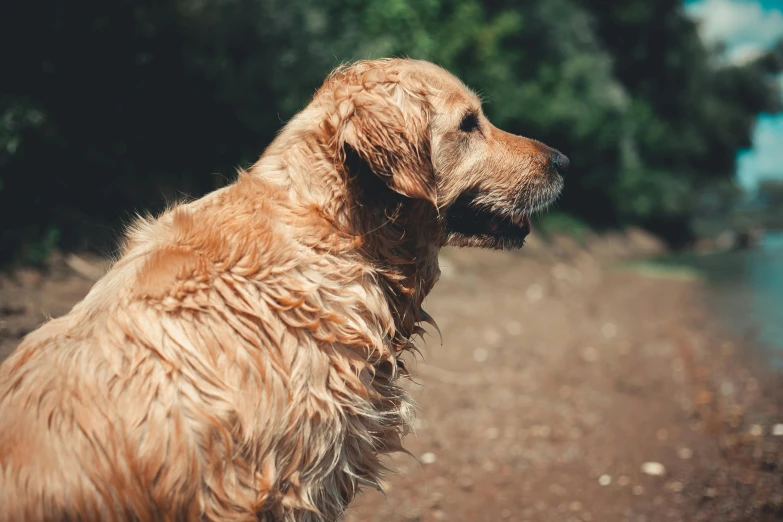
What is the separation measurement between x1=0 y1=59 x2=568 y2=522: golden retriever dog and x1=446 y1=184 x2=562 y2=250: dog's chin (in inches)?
0.7

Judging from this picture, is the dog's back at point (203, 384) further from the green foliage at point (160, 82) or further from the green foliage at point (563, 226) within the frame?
the green foliage at point (563, 226)

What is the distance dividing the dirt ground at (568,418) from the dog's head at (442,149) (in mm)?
1444

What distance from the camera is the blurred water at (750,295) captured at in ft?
33.9

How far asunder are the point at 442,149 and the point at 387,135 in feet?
1.49

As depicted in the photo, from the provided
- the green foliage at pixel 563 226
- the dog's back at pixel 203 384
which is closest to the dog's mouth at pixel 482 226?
the dog's back at pixel 203 384

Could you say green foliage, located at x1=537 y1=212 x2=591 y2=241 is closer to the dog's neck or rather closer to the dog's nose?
the dog's nose

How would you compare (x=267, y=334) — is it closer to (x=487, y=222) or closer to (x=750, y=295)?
(x=487, y=222)

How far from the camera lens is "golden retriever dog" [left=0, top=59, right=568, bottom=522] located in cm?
213

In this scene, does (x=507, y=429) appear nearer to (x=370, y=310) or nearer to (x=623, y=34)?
(x=370, y=310)

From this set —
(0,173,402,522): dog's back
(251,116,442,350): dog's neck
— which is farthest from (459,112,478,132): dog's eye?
(0,173,402,522): dog's back

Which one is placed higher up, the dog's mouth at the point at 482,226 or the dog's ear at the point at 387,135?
the dog's ear at the point at 387,135

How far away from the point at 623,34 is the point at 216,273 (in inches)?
1295

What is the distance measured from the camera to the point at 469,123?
129 inches

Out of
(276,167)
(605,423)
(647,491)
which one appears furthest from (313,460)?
(605,423)
